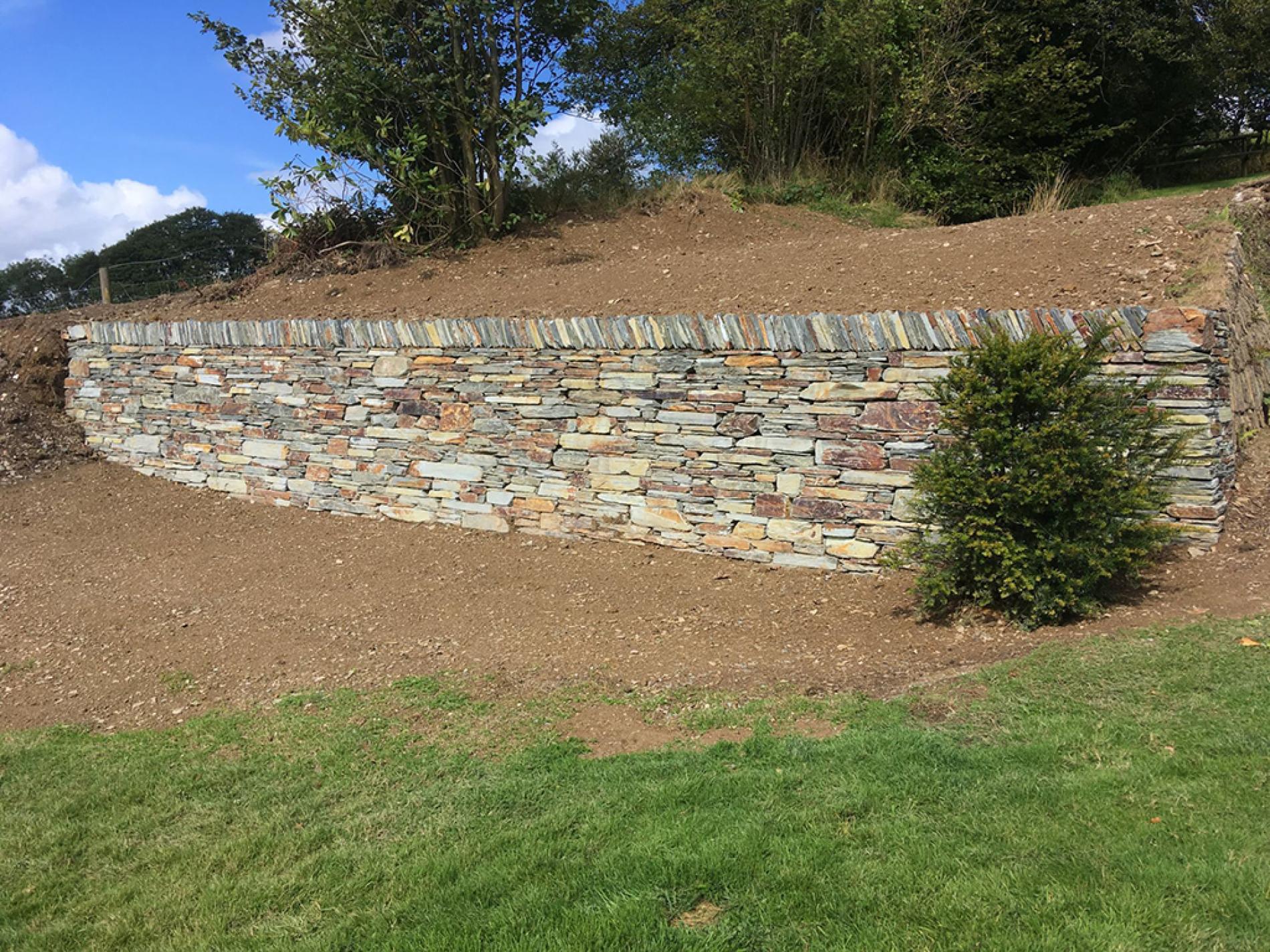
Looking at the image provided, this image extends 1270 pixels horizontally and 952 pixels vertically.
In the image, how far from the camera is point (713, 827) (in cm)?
301

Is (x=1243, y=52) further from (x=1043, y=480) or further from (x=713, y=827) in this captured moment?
(x=713, y=827)

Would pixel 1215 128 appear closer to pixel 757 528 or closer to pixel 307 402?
pixel 757 528

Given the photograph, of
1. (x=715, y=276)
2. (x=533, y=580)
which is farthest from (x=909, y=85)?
(x=533, y=580)

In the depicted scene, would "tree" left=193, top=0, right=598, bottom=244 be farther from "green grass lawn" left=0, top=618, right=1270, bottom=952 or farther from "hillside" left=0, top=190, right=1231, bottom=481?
"green grass lawn" left=0, top=618, right=1270, bottom=952

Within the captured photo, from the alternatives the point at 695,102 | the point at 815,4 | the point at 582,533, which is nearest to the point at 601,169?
the point at 695,102

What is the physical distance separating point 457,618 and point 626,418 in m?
2.04

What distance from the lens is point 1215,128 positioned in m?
15.5

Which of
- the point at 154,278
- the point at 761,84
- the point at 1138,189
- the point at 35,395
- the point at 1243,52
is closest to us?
the point at 35,395

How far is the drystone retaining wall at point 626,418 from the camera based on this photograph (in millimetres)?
5598

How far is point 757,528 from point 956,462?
174 cm

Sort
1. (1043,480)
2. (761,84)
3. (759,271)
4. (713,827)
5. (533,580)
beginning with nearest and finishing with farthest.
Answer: (713,827) < (1043,480) < (533,580) < (759,271) < (761,84)

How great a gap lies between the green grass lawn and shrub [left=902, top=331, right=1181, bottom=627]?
0.51 m

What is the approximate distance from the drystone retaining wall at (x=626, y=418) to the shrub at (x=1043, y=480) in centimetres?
59

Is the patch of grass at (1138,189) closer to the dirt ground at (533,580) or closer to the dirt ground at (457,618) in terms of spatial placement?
the dirt ground at (533,580)
